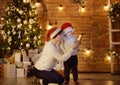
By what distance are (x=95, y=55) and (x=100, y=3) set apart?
58.2 inches

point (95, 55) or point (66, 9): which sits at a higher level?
point (66, 9)

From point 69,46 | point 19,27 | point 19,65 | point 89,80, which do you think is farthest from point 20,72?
point 69,46

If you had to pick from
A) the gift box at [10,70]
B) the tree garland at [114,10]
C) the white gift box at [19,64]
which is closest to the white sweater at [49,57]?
the gift box at [10,70]

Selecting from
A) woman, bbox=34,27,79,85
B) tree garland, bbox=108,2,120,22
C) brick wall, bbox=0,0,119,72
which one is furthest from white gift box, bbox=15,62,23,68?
woman, bbox=34,27,79,85

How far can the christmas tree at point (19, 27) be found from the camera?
9844 mm

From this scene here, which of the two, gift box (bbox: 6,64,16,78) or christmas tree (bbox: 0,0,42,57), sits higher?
christmas tree (bbox: 0,0,42,57)

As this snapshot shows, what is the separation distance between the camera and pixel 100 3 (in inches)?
408

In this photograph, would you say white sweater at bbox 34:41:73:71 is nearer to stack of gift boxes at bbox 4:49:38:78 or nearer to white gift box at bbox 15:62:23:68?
stack of gift boxes at bbox 4:49:38:78

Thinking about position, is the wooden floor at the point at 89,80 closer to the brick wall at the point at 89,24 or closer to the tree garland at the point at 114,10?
the brick wall at the point at 89,24

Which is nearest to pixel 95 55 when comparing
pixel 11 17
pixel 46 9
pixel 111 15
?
pixel 111 15

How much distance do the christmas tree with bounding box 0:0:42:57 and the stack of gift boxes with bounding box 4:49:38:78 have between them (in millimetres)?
163

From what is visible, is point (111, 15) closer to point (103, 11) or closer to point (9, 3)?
point (103, 11)

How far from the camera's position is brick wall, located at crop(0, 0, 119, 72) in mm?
10312

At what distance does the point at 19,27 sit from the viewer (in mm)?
9836
